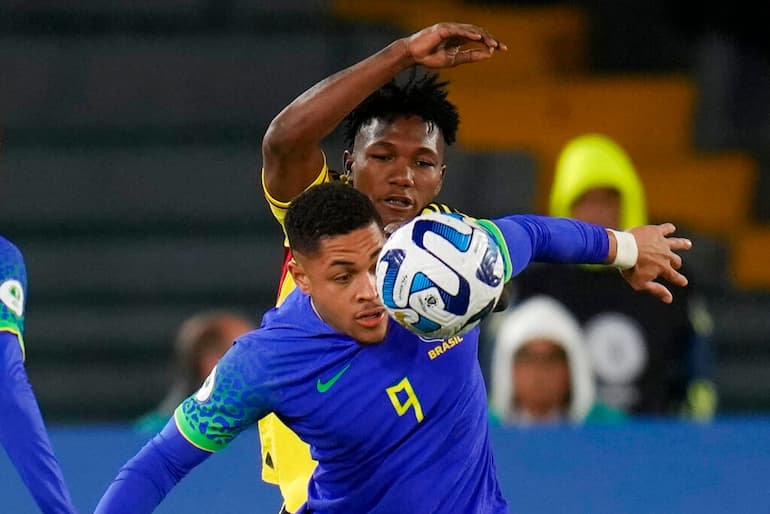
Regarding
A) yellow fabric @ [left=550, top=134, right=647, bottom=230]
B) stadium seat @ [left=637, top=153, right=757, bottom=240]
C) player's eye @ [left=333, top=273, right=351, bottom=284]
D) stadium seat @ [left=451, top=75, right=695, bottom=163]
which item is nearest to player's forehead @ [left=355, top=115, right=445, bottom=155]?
player's eye @ [left=333, top=273, right=351, bottom=284]

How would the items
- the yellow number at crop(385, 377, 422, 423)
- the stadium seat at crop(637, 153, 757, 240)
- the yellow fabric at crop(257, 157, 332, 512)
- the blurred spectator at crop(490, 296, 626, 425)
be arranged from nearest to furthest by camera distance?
the yellow number at crop(385, 377, 422, 423) < the yellow fabric at crop(257, 157, 332, 512) < the blurred spectator at crop(490, 296, 626, 425) < the stadium seat at crop(637, 153, 757, 240)

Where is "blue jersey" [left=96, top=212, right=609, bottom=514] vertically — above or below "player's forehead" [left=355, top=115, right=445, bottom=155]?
below

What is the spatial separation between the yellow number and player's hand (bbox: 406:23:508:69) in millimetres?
529

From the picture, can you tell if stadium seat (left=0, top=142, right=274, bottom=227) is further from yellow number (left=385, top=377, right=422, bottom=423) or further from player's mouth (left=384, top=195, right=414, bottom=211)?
yellow number (left=385, top=377, right=422, bottom=423)

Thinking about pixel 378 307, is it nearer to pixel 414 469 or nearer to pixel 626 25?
pixel 414 469

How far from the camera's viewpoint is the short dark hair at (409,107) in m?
3.25

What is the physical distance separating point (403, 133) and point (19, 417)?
0.85 meters

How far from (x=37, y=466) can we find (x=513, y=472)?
4.43 ft

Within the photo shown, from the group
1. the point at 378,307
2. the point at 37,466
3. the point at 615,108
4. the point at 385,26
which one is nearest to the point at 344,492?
the point at 378,307

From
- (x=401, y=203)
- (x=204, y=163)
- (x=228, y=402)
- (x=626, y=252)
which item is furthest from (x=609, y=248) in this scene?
(x=204, y=163)

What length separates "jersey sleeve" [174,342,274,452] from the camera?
2.79 meters

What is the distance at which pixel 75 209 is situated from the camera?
6.41 m

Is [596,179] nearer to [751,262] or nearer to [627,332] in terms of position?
[627,332]

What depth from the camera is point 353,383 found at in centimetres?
283
